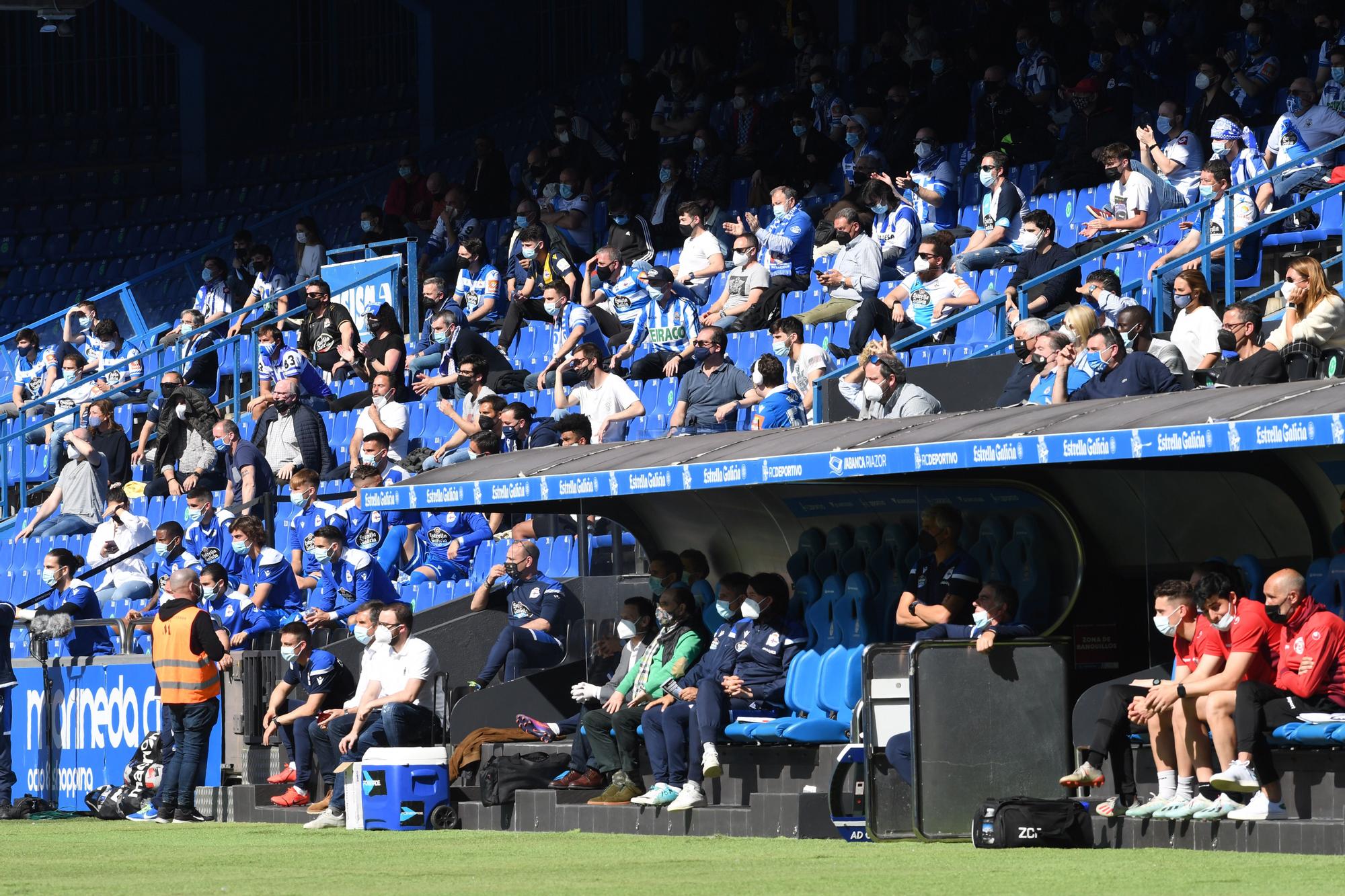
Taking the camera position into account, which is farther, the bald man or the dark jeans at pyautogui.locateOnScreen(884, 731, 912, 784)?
the dark jeans at pyautogui.locateOnScreen(884, 731, 912, 784)

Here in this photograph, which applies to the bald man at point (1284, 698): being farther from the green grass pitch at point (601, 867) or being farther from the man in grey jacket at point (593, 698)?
the man in grey jacket at point (593, 698)

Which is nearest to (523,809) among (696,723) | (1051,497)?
(696,723)

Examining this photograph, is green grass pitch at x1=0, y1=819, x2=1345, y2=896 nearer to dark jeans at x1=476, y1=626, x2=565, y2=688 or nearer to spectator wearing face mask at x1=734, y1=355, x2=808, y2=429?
dark jeans at x1=476, y1=626, x2=565, y2=688

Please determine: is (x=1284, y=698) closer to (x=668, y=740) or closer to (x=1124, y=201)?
(x=668, y=740)

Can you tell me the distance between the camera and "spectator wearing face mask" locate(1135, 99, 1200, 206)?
1630 centimetres

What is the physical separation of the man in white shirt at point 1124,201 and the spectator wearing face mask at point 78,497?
9682mm

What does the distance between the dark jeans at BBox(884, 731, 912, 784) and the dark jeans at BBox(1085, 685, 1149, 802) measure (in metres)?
0.93

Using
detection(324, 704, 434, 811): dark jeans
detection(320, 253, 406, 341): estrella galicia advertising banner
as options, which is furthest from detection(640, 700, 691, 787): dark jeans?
detection(320, 253, 406, 341): estrella galicia advertising banner

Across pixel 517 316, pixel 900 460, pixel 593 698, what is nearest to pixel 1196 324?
pixel 900 460

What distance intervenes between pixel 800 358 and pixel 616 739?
3.71m

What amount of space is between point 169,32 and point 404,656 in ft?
A: 56.6

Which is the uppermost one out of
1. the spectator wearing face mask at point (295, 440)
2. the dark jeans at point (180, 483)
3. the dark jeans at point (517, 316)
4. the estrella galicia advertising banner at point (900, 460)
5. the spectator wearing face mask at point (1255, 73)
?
the spectator wearing face mask at point (1255, 73)

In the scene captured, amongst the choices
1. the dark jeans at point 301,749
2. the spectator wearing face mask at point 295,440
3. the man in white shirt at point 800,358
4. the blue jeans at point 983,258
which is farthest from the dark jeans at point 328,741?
the blue jeans at point 983,258

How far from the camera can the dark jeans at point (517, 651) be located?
575 inches
